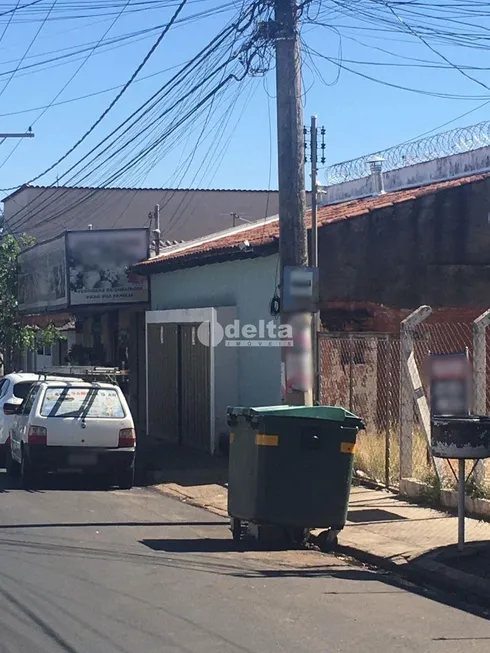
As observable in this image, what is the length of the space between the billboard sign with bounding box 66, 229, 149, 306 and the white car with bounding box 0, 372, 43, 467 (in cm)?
409

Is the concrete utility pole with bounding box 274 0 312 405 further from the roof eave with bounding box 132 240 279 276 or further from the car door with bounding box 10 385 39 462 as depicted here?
the car door with bounding box 10 385 39 462

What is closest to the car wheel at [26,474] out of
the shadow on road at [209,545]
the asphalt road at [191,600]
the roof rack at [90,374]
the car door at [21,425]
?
the car door at [21,425]

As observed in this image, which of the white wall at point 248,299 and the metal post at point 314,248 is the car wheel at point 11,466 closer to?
the white wall at point 248,299

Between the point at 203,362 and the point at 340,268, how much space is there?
317 centimetres

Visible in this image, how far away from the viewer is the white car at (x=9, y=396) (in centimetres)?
1520

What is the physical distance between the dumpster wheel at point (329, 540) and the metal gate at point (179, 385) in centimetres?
696

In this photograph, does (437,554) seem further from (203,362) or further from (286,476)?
(203,362)

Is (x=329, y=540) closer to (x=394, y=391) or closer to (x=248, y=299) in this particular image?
(x=394, y=391)

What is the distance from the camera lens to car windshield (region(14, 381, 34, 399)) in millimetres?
15695

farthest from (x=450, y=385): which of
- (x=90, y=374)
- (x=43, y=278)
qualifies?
(x=43, y=278)

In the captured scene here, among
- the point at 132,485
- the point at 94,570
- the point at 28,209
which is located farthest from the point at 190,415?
the point at 28,209

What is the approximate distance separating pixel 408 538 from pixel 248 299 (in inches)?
279

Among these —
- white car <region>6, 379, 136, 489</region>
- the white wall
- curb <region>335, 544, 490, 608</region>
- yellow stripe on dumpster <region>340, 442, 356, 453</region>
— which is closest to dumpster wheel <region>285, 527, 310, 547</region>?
curb <region>335, 544, 490, 608</region>

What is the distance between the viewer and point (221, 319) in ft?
52.2
